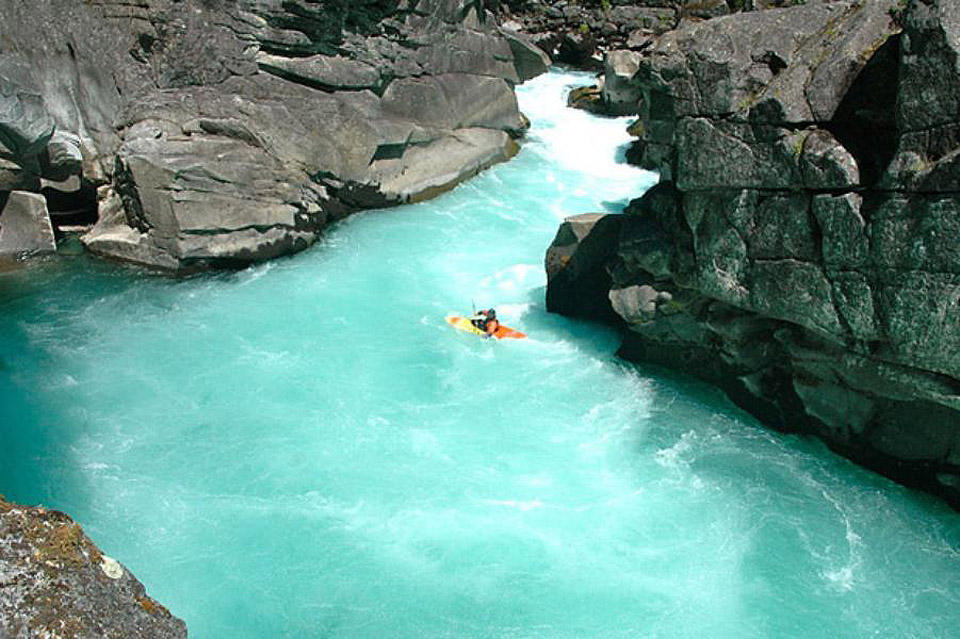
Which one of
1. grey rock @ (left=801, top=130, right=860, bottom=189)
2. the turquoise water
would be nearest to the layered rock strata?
the turquoise water

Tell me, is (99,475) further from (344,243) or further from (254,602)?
(344,243)

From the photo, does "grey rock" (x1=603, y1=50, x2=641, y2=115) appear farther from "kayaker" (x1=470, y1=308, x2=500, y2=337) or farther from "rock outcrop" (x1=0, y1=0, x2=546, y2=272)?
"kayaker" (x1=470, y1=308, x2=500, y2=337)

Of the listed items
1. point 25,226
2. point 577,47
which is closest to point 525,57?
point 577,47

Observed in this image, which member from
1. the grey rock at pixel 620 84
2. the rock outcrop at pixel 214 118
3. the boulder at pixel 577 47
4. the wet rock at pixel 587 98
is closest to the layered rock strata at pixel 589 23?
the boulder at pixel 577 47

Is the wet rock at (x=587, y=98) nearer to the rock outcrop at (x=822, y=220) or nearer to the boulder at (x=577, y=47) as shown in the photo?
the boulder at (x=577, y=47)

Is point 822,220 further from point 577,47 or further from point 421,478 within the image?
point 577,47
